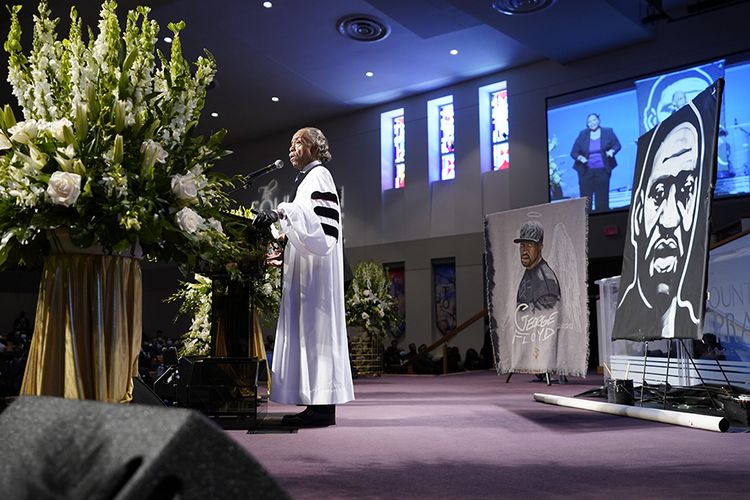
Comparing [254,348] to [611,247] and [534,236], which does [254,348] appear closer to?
[534,236]

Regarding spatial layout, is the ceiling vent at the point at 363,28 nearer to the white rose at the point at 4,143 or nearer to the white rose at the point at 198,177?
the white rose at the point at 198,177

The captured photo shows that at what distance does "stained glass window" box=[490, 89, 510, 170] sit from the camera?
13.3 meters

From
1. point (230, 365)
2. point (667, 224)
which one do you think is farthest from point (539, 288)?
point (230, 365)

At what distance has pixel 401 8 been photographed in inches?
404

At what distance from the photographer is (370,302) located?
33.0 feet

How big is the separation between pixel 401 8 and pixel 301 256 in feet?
24.2

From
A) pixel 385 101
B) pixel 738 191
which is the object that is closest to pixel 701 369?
pixel 738 191

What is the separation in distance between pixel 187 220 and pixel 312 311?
2.14m

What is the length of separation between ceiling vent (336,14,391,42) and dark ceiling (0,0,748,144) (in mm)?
75

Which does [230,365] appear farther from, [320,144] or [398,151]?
[398,151]

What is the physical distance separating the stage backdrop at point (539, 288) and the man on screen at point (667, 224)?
4.13 ft

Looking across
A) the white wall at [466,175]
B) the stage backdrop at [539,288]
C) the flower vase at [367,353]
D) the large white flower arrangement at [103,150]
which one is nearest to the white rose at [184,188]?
the large white flower arrangement at [103,150]

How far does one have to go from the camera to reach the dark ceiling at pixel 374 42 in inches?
405

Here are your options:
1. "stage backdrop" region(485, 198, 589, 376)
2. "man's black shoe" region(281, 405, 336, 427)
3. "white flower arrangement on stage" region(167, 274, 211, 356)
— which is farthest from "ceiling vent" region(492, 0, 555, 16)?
"man's black shoe" region(281, 405, 336, 427)
